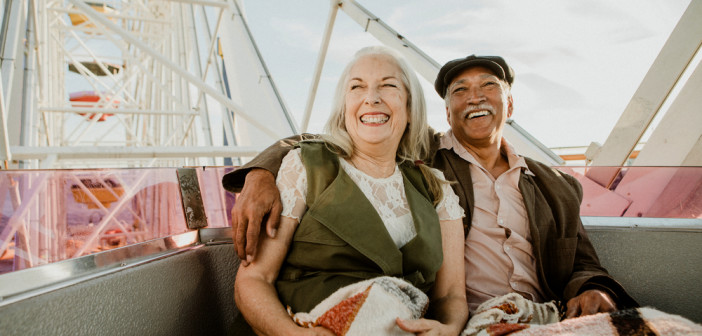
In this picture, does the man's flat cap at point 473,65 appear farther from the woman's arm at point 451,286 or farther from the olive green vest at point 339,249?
the olive green vest at point 339,249

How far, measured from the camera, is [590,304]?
1441mm

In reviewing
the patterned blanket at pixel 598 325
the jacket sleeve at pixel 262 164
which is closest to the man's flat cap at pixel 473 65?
the jacket sleeve at pixel 262 164

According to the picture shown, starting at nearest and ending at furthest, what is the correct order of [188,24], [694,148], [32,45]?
1. [694,148]
2. [32,45]
3. [188,24]

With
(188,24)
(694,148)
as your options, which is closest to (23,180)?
(694,148)

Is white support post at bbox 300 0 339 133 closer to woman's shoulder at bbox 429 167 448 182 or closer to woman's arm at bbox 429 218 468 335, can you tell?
woman's shoulder at bbox 429 167 448 182

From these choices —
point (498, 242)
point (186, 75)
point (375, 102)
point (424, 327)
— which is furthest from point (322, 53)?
point (424, 327)

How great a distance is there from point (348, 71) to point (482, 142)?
0.75 meters

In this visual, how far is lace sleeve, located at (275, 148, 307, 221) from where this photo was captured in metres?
1.28

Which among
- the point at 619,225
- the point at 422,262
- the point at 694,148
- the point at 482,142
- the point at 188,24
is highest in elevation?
the point at 188,24

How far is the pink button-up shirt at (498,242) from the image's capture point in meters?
1.64

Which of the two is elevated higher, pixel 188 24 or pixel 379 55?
pixel 188 24

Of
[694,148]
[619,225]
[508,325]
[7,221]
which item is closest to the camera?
[508,325]

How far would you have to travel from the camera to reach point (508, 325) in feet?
3.74

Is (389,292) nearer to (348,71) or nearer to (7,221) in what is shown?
(348,71)
